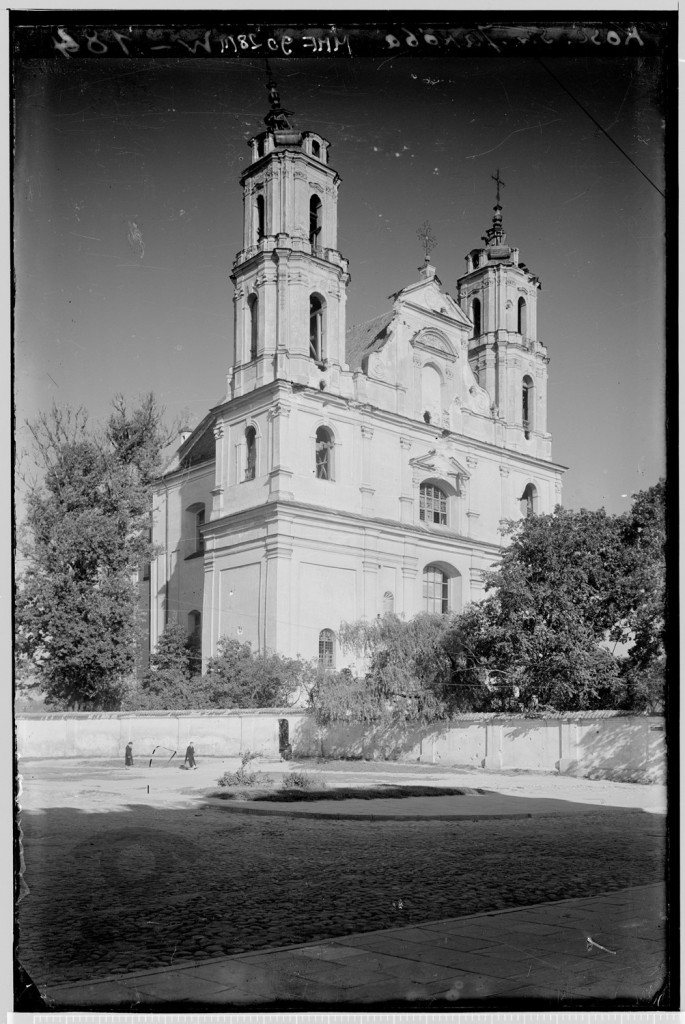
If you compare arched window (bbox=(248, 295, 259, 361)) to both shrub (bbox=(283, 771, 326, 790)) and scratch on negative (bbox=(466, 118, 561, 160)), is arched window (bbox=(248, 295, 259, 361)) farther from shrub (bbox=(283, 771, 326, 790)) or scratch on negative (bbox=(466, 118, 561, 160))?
→ shrub (bbox=(283, 771, 326, 790))

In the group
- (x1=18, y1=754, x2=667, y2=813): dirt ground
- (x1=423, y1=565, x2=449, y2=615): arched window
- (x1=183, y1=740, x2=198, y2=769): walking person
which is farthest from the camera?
(x1=423, y1=565, x2=449, y2=615): arched window

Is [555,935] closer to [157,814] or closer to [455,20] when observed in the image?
[157,814]

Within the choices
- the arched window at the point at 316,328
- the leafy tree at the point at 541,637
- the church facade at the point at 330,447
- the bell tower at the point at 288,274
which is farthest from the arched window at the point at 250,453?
the leafy tree at the point at 541,637

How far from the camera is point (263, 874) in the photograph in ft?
18.6

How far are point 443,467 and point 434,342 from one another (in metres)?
0.90

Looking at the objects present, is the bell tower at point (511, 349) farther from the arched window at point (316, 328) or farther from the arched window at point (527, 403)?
the arched window at point (316, 328)

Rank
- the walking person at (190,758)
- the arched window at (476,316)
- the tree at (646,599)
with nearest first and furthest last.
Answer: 1. the walking person at (190,758)
2. the tree at (646,599)
3. the arched window at (476,316)

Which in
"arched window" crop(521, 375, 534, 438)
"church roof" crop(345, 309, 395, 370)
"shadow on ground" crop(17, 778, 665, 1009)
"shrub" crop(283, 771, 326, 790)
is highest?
Answer: "church roof" crop(345, 309, 395, 370)

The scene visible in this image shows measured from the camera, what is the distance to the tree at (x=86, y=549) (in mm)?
6082

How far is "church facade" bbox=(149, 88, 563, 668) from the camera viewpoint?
6.50m

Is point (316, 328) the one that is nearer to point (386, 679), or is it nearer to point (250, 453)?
point (250, 453)

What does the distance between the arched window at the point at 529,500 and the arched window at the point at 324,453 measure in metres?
1.39

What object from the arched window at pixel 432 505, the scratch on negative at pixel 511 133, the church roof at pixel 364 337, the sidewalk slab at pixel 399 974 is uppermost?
the scratch on negative at pixel 511 133

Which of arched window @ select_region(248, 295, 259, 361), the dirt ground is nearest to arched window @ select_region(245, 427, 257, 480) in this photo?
arched window @ select_region(248, 295, 259, 361)
